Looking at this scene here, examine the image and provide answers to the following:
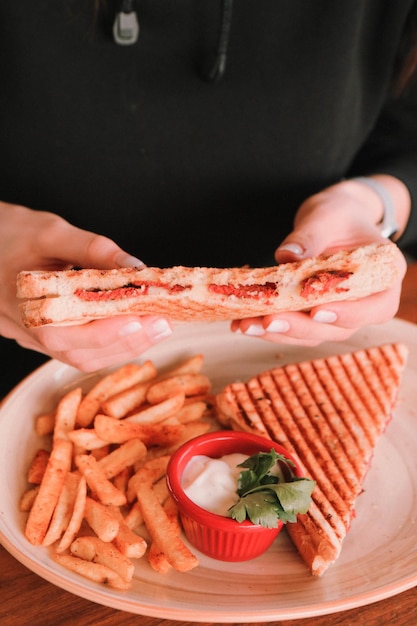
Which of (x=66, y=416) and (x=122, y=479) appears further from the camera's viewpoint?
(x=66, y=416)

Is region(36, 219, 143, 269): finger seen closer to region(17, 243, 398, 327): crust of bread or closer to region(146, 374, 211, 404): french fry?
region(17, 243, 398, 327): crust of bread

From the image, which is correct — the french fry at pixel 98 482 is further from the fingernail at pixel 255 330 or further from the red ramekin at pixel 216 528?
the fingernail at pixel 255 330

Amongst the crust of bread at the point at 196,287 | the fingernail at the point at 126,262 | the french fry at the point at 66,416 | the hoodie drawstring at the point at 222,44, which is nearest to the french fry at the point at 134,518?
the french fry at the point at 66,416

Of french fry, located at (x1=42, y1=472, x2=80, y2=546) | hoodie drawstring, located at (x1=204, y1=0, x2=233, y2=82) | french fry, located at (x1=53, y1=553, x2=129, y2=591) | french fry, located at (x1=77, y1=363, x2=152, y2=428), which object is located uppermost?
hoodie drawstring, located at (x1=204, y1=0, x2=233, y2=82)

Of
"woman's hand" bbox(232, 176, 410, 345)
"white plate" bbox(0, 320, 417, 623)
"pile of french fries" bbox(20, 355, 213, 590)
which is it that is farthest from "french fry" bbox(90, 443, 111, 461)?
"woman's hand" bbox(232, 176, 410, 345)

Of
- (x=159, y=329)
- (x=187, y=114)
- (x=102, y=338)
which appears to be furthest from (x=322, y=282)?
(x=187, y=114)

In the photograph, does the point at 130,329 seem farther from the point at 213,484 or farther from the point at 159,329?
the point at 213,484

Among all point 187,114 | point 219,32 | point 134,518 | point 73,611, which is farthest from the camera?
point 187,114
